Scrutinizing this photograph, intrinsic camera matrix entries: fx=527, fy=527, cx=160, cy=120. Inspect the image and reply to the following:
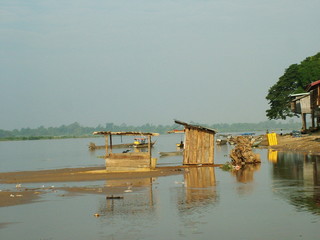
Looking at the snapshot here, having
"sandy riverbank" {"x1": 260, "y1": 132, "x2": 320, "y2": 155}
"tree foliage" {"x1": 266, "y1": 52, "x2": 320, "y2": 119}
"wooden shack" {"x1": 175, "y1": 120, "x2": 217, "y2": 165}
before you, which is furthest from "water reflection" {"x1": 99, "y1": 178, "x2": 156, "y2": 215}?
"tree foliage" {"x1": 266, "y1": 52, "x2": 320, "y2": 119}

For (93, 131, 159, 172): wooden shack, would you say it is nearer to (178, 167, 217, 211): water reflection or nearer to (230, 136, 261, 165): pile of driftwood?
(178, 167, 217, 211): water reflection

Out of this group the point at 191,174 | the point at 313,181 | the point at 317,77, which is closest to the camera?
the point at 313,181

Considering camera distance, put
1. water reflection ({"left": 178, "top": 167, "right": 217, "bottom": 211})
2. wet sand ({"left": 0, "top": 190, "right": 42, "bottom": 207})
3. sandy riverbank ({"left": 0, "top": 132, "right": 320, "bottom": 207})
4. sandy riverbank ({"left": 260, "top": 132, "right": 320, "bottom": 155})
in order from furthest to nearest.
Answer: sandy riverbank ({"left": 260, "top": 132, "right": 320, "bottom": 155})
sandy riverbank ({"left": 0, "top": 132, "right": 320, "bottom": 207})
wet sand ({"left": 0, "top": 190, "right": 42, "bottom": 207})
water reflection ({"left": 178, "top": 167, "right": 217, "bottom": 211})

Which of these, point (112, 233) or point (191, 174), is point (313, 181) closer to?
point (191, 174)

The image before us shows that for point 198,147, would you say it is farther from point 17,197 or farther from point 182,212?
point 182,212

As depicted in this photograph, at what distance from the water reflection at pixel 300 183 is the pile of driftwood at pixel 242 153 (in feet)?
8.07

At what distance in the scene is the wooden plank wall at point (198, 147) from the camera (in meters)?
39.7

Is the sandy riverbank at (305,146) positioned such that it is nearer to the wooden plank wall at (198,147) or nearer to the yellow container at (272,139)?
the yellow container at (272,139)

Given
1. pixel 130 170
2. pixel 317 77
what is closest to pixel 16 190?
pixel 130 170

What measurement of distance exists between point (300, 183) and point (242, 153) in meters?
13.8

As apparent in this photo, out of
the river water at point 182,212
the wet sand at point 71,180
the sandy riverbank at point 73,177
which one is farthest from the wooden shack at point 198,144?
the river water at point 182,212

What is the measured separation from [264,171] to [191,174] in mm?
5000

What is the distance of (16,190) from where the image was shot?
96.0ft

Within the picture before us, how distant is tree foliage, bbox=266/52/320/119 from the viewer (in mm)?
83562
